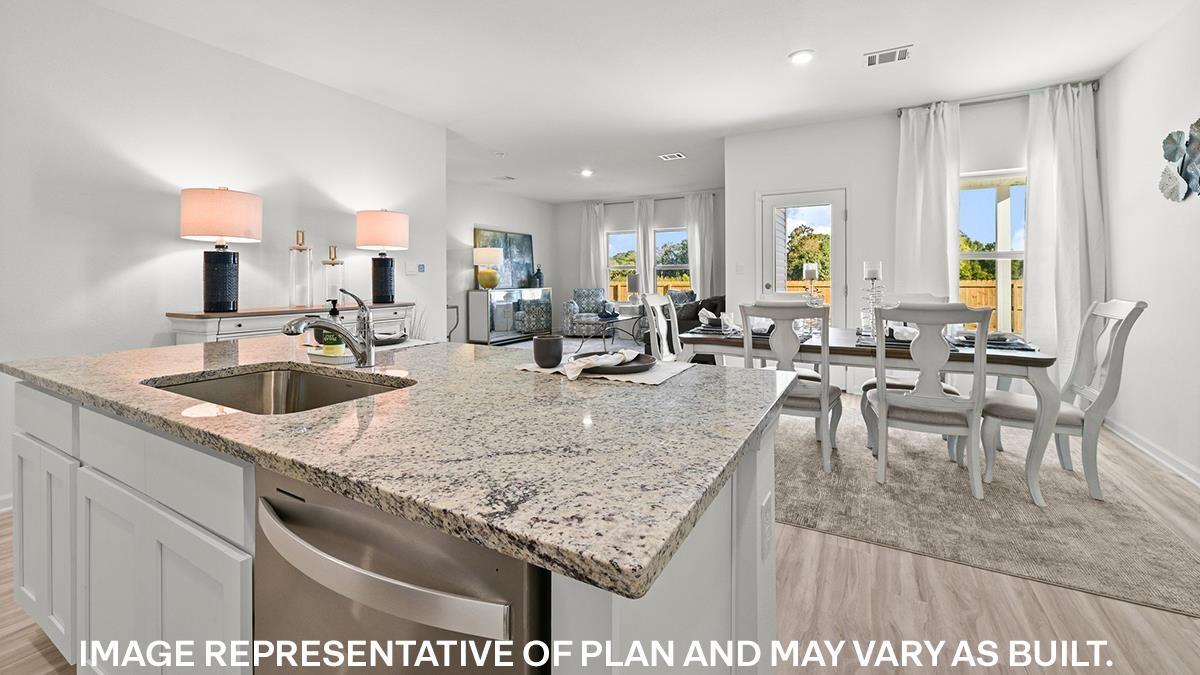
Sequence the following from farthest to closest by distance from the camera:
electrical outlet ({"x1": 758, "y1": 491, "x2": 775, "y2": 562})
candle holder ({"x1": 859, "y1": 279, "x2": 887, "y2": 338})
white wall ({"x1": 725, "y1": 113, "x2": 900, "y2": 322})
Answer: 1. white wall ({"x1": 725, "y1": 113, "x2": 900, "y2": 322})
2. candle holder ({"x1": 859, "y1": 279, "x2": 887, "y2": 338})
3. electrical outlet ({"x1": 758, "y1": 491, "x2": 775, "y2": 562})

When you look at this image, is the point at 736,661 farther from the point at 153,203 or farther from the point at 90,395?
the point at 153,203

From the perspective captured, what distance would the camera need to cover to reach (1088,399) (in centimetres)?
264

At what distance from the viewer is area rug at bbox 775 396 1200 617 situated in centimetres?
185

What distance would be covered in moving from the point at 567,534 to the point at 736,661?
0.62 meters

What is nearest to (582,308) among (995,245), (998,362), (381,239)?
(381,239)

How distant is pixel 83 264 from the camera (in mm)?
2717

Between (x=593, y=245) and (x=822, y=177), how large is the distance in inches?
202

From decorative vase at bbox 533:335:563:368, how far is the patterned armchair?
7.40m

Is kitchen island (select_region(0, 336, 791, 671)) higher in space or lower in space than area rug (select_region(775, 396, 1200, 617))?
higher

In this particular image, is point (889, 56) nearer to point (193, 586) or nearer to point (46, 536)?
point (193, 586)

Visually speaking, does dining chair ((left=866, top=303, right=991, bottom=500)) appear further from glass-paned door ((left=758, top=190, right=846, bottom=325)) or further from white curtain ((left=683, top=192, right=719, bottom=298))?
white curtain ((left=683, top=192, right=719, bottom=298))

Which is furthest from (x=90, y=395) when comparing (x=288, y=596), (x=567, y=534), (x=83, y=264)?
(x=83, y=264)

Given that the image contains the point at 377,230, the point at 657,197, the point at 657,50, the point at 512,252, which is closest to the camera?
the point at 657,50

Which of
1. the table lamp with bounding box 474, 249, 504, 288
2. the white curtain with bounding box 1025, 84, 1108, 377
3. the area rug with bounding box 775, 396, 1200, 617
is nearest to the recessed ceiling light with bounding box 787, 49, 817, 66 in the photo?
the white curtain with bounding box 1025, 84, 1108, 377
